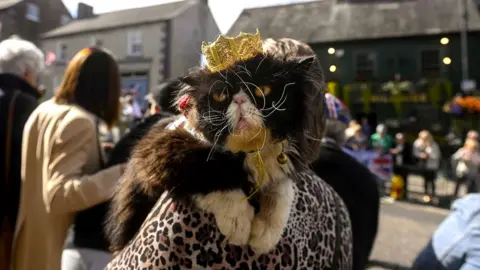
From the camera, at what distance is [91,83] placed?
69.7 inches

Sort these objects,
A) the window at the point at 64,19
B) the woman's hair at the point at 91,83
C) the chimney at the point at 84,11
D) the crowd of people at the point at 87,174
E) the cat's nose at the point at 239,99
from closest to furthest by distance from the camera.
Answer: the cat's nose at the point at 239,99
the crowd of people at the point at 87,174
the chimney at the point at 84,11
the woman's hair at the point at 91,83
the window at the point at 64,19

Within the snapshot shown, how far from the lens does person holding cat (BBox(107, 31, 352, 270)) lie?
2.62 ft

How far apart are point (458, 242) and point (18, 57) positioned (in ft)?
7.08

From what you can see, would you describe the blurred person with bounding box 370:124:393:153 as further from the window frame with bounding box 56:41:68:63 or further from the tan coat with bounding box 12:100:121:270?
the tan coat with bounding box 12:100:121:270

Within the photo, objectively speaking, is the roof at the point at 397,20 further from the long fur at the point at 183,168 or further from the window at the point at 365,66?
the long fur at the point at 183,168

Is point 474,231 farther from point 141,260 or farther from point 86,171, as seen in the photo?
point 86,171

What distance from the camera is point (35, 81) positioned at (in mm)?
2215

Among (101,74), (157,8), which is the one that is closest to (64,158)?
(101,74)

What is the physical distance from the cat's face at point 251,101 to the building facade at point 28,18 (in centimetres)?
153

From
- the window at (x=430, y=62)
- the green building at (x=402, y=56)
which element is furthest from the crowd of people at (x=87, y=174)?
the window at (x=430, y=62)

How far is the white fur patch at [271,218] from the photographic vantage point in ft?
2.88

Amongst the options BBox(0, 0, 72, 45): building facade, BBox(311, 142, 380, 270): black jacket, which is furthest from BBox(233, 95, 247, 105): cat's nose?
BBox(0, 0, 72, 45): building facade

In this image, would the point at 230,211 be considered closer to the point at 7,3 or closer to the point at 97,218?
the point at 97,218

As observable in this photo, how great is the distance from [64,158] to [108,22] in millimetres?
550
